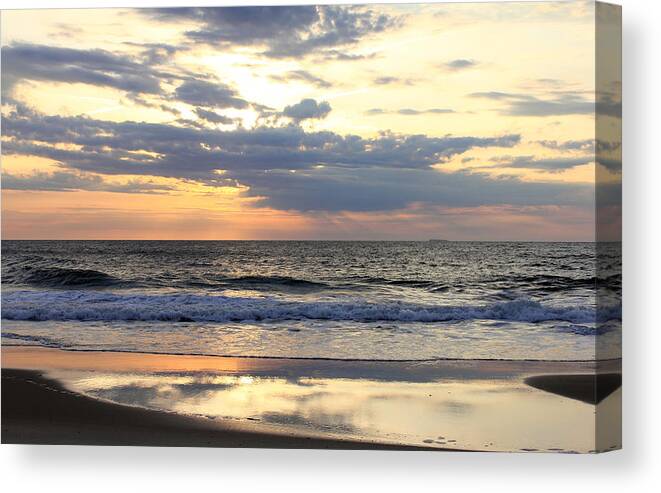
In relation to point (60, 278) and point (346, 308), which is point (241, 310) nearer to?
point (346, 308)

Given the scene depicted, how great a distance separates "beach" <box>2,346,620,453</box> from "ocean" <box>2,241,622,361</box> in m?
0.28

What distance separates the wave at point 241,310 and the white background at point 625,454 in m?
1.59

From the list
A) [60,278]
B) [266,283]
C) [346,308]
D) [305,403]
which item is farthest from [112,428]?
[266,283]

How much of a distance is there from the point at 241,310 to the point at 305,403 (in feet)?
7.41

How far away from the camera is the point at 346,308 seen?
8969 millimetres

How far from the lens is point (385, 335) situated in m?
6.98

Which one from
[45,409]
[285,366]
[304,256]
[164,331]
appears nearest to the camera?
[45,409]

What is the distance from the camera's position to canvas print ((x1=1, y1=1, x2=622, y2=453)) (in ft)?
17.1

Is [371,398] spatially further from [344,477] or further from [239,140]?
[239,140]

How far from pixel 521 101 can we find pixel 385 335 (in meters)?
2.45

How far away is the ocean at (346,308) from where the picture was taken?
251 inches

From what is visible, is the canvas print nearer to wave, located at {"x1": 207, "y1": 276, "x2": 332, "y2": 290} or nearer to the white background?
the white background

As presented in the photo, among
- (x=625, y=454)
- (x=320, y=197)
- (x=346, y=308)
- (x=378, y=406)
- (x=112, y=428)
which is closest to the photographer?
(x=625, y=454)

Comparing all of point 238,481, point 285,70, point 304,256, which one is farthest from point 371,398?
point 304,256
